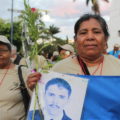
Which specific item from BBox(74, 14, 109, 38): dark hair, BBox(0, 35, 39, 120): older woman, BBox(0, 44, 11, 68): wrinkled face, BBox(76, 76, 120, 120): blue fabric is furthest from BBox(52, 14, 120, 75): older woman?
BBox(0, 44, 11, 68): wrinkled face

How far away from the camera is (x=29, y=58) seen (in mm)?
3127

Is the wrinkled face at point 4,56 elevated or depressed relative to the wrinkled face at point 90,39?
depressed

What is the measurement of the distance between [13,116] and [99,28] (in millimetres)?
1490

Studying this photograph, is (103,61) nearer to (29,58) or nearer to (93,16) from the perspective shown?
(93,16)

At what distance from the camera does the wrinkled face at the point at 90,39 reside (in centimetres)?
310

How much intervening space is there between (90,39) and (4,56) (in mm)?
1552

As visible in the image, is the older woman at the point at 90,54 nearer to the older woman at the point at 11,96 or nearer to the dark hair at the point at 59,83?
the dark hair at the point at 59,83

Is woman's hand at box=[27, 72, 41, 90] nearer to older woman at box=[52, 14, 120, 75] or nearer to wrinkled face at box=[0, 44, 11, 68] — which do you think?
older woman at box=[52, 14, 120, 75]

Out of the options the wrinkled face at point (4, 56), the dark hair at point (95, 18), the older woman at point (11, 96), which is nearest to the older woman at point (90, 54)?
A: the dark hair at point (95, 18)

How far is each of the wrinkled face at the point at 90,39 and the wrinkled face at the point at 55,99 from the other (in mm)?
408

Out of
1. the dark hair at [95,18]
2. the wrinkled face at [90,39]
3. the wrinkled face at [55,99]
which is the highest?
the dark hair at [95,18]

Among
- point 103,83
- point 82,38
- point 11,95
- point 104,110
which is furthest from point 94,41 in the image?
point 11,95

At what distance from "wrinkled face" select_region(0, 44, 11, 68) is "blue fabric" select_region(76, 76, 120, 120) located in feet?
5.42

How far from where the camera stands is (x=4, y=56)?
14.3ft
